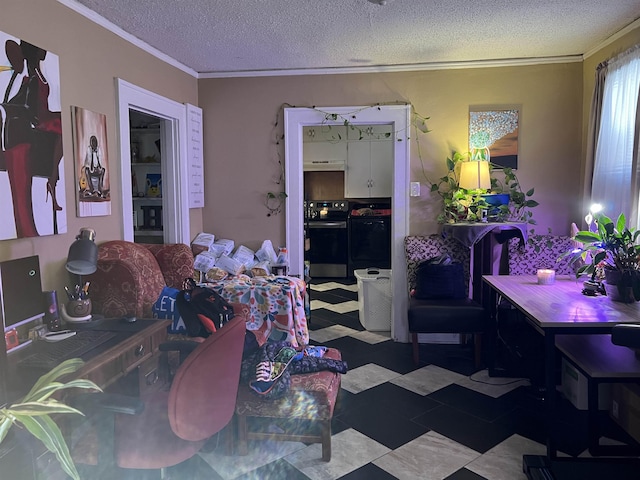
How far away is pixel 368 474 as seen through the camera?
2.30 m

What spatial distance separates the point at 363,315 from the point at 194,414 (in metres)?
3.17

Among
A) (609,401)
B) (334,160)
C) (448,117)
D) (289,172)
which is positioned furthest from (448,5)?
(334,160)

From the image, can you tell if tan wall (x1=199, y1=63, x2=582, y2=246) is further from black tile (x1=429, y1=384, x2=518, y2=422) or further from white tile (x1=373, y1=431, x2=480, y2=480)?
white tile (x1=373, y1=431, x2=480, y2=480)

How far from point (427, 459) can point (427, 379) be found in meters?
1.05

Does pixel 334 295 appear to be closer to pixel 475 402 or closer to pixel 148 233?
pixel 148 233

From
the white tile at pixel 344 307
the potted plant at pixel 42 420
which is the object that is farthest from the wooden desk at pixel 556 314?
the white tile at pixel 344 307

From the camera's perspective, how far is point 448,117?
4238mm

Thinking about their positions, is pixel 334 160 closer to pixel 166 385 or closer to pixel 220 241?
pixel 220 241

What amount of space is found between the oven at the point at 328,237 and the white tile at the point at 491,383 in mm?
3676

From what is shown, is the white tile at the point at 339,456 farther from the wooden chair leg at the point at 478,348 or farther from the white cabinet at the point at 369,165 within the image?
the white cabinet at the point at 369,165

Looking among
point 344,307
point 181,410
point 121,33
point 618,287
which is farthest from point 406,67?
point 181,410

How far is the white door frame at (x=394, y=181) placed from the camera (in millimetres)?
4285

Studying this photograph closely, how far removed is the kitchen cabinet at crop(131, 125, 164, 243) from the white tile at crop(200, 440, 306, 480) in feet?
7.91

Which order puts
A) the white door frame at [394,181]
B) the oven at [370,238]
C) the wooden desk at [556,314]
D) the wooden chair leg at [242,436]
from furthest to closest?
the oven at [370,238]
the white door frame at [394,181]
the wooden chair leg at [242,436]
the wooden desk at [556,314]
